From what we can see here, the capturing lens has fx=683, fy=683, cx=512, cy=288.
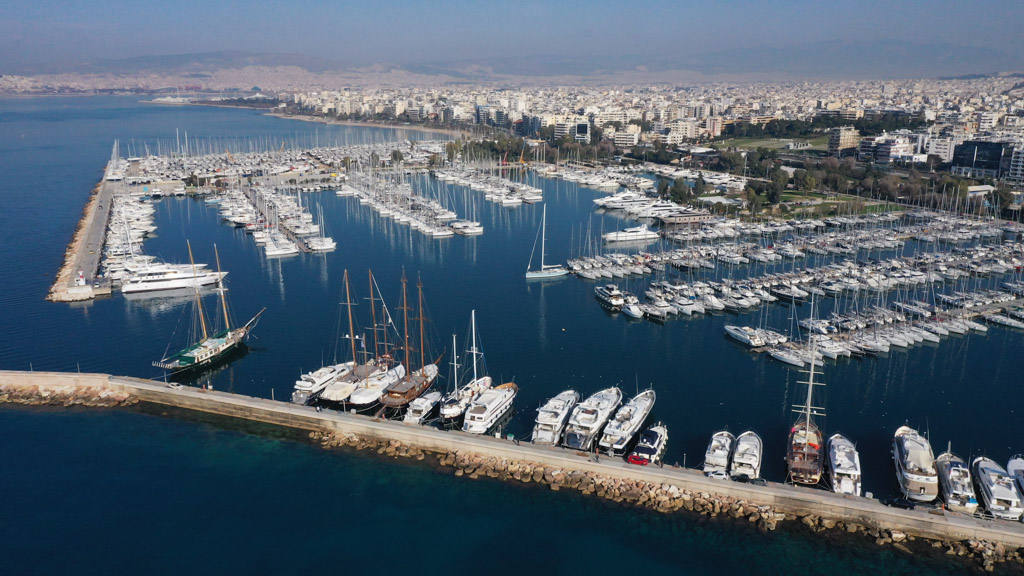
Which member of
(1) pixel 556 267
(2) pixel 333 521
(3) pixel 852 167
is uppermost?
(3) pixel 852 167

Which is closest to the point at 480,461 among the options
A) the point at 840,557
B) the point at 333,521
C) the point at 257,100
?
the point at 333,521

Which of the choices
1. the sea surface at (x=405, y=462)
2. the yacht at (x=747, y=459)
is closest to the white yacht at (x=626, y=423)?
the sea surface at (x=405, y=462)

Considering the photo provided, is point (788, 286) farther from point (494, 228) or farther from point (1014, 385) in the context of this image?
point (494, 228)

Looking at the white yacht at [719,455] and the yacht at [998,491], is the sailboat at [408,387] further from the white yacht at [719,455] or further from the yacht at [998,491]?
the yacht at [998,491]

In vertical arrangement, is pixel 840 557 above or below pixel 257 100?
below

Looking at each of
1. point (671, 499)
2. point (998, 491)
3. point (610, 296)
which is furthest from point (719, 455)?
point (610, 296)

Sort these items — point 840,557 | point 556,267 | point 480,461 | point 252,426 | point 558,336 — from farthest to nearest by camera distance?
point 556,267 → point 558,336 → point 252,426 → point 480,461 → point 840,557

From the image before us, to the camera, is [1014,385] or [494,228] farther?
→ [494,228]
